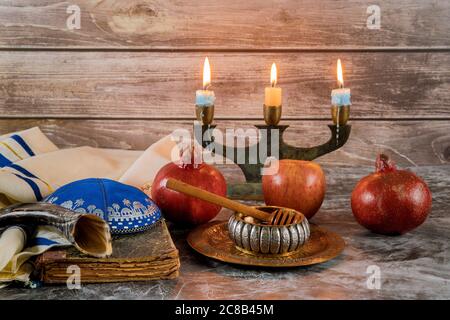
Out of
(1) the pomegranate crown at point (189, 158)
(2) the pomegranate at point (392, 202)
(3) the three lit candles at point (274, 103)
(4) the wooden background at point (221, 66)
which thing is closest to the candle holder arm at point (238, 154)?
(3) the three lit candles at point (274, 103)

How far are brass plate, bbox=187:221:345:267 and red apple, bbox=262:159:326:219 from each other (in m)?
0.05

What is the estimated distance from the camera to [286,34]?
1.82m

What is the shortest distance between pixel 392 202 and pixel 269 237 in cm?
23

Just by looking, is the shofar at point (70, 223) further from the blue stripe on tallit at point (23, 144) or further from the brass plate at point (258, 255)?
the blue stripe on tallit at point (23, 144)

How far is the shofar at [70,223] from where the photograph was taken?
755 mm

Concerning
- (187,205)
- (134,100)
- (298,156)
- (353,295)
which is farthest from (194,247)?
(134,100)

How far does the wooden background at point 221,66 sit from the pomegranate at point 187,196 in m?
0.91

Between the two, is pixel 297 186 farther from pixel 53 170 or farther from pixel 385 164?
pixel 53 170

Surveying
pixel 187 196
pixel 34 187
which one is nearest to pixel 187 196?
pixel 187 196

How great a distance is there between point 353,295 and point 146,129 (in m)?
1.30

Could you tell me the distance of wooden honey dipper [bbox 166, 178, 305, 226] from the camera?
2.74 ft

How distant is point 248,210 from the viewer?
844mm
